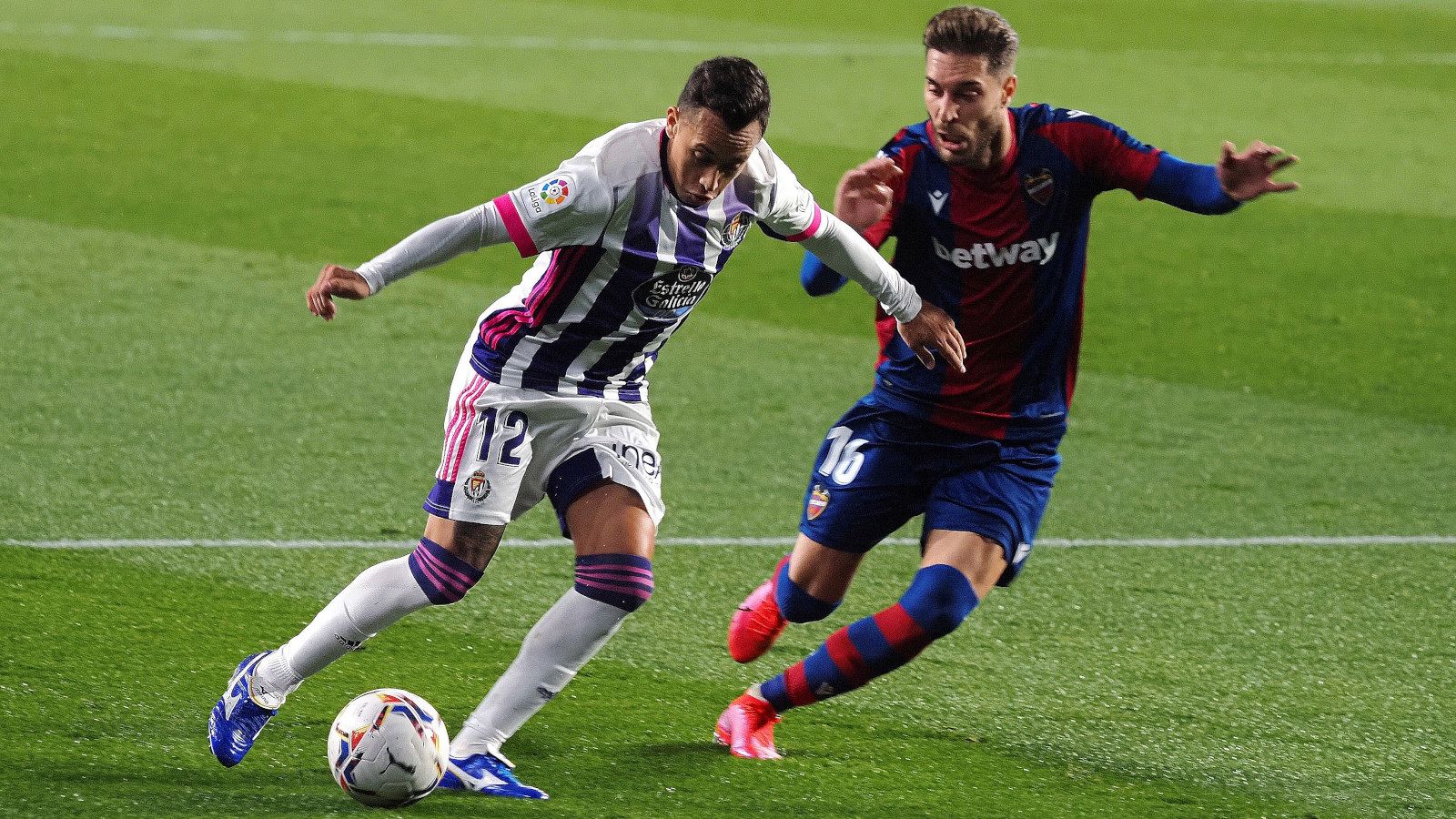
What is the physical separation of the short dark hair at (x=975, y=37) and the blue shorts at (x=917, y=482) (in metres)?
0.88

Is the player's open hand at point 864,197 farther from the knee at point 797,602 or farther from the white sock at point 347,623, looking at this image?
the white sock at point 347,623

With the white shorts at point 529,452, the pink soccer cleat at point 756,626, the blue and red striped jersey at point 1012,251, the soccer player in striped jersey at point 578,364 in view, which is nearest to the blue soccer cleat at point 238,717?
the soccer player in striped jersey at point 578,364

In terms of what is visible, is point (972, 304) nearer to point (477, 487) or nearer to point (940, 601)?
point (940, 601)

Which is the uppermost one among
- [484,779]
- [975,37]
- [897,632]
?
[975,37]

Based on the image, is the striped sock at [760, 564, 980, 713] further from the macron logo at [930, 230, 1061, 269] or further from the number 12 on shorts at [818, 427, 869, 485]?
the macron logo at [930, 230, 1061, 269]

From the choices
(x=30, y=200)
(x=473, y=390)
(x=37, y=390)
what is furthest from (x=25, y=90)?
(x=473, y=390)

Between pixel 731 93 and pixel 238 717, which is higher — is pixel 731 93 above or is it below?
above

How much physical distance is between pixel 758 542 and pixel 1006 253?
187cm

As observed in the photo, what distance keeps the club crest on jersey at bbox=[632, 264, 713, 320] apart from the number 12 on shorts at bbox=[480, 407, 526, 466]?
0.37 metres

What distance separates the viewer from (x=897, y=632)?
4.30m

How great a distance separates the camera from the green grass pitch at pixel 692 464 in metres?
4.45

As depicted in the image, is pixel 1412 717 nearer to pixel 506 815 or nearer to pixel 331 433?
pixel 506 815

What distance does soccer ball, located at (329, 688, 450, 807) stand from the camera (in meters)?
3.91

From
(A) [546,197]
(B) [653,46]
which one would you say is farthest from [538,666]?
(B) [653,46]
